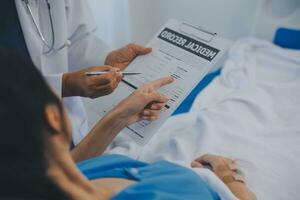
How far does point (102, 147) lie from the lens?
933mm

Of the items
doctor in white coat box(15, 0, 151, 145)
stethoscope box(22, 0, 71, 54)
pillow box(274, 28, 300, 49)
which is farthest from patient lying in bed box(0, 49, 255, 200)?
pillow box(274, 28, 300, 49)

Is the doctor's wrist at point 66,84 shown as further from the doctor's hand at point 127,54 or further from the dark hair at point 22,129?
the dark hair at point 22,129

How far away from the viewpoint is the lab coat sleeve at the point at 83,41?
1.12 metres

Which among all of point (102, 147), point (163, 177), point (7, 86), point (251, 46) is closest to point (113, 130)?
point (102, 147)

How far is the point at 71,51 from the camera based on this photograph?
1.22 meters

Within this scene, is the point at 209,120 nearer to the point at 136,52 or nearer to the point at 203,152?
the point at 203,152

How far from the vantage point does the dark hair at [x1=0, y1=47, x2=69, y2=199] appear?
370 mm

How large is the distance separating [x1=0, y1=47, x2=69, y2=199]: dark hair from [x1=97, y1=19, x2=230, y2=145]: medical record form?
0.60 metres

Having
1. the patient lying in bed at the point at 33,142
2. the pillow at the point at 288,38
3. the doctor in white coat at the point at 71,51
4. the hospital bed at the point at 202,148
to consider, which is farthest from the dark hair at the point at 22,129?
the pillow at the point at 288,38

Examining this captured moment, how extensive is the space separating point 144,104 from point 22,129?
23.0 inches

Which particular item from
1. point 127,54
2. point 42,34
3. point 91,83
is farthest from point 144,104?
point 42,34

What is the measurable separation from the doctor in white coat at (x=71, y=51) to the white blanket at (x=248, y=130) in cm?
27

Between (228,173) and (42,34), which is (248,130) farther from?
(42,34)

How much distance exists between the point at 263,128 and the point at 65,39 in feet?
2.54
